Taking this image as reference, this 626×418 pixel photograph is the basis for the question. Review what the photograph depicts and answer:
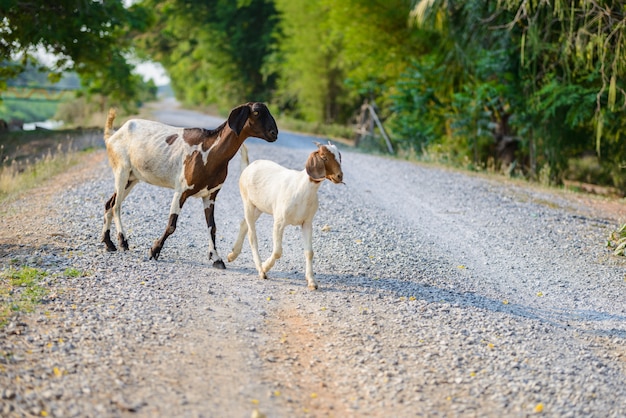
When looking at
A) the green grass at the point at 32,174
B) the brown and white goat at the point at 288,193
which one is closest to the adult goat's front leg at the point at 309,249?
the brown and white goat at the point at 288,193

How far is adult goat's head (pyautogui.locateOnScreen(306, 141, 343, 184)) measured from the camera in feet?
22.1

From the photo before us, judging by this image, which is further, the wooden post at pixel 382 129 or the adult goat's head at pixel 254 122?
the wooden post at pixel 382 129

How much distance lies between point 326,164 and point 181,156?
192 centimetres

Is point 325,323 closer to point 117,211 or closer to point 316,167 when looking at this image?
point 316,167

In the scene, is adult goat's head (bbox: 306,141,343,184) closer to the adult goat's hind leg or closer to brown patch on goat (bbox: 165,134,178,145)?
brown patch on goat (bbox: 165,134,178,145)

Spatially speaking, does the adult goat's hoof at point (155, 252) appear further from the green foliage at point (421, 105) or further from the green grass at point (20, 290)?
the green foliage at point (421, 105)

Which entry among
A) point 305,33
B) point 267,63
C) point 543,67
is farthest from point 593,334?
point 267,63

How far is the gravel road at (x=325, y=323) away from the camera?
4930 mm

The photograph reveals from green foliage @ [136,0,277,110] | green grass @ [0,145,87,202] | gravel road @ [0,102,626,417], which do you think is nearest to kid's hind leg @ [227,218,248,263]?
gravel road @ [0,102,626,417]

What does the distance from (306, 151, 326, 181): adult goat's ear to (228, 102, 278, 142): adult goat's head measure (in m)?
0.68

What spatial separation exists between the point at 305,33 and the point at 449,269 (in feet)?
80.7

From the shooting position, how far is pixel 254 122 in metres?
7.45

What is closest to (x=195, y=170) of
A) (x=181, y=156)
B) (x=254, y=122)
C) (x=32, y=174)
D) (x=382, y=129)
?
(x=181, y=156)

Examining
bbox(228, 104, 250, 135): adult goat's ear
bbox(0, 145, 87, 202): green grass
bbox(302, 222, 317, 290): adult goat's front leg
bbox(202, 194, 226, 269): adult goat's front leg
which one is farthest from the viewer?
bbox(0, 145, 87, 202): green grass
